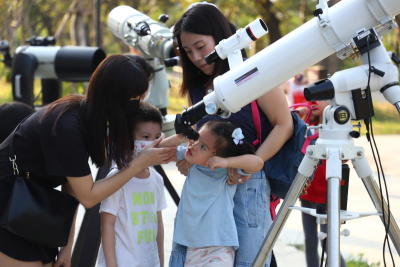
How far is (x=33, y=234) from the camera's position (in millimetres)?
2455

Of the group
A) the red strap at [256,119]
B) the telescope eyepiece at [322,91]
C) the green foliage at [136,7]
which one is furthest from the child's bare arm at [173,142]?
the green foliage at [136,7]

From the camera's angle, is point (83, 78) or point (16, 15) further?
point (16, 15)

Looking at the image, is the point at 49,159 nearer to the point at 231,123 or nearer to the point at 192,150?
the point at 192,150

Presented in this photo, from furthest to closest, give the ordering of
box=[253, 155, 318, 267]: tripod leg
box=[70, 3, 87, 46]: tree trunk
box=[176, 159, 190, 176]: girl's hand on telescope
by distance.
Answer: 1. box=[70, 3, 87, 46]: tree trunk
2. box=[176, 159, 190, 176]: girl's hand on telescope
3. box=[253, 155, 318, 267]: tripod leg

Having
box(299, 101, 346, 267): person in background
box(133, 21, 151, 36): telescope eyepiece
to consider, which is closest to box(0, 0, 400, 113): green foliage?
box(133, 21, 151, 36): telescope eyepiece

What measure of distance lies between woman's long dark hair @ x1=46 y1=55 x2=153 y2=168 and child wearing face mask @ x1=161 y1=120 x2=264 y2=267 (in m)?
0.26

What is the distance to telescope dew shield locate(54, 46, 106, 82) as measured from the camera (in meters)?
4.13

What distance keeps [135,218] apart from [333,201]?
0.96 m

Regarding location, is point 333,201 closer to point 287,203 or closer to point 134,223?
point 287,203

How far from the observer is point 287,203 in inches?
85.9

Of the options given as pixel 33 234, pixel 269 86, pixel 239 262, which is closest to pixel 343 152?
pixel 269 86

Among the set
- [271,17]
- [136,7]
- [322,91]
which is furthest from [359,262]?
[136,7]

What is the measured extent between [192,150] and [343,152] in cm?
58

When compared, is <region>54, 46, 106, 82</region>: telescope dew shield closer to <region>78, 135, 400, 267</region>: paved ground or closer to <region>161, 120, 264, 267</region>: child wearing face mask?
<region>78, 135, 400, 267</region>: paved ground
